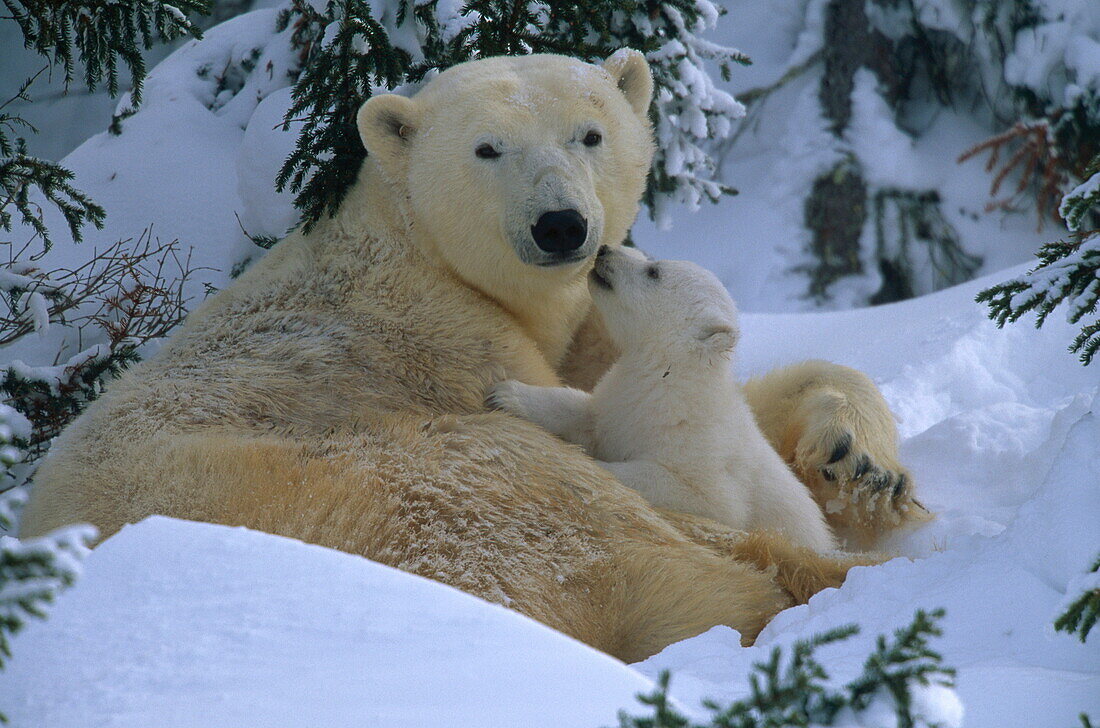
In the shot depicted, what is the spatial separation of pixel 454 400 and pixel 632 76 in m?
1.29

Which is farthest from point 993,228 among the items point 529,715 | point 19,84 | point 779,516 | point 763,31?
point 19,84

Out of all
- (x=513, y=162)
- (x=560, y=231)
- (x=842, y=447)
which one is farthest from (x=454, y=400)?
(x=842, y=447)

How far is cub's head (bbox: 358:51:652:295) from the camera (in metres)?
2.95

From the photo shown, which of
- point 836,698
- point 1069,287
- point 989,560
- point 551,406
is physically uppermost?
point 1069,287

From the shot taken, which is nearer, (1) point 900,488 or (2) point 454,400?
(2) point 454,400

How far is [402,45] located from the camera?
3.96 meters

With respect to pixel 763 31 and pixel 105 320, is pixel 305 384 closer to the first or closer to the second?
pixel 105 320

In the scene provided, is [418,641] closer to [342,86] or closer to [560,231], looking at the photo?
[560,231]

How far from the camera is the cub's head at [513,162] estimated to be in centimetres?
295

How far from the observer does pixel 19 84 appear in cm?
928

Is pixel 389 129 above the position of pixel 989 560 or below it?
above

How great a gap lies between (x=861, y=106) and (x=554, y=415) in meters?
6.23

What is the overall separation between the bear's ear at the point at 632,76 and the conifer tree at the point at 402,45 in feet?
1.95

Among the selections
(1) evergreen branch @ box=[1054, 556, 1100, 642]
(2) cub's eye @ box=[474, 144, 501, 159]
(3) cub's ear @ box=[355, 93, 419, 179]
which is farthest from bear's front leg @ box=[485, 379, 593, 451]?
(1) evergreen branch @ box=[1054, 556, 1100, 642]
